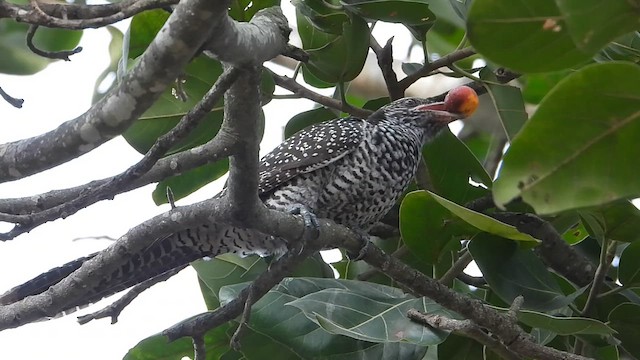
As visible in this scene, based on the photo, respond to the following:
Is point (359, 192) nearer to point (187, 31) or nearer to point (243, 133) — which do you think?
point (243, 133)

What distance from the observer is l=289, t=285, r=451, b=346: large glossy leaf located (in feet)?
4.59

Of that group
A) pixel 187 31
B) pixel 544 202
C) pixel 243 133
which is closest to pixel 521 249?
pixel 243 133

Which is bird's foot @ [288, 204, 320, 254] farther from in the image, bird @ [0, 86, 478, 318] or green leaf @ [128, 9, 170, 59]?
green leaf @ [128, 9, 170, 59]

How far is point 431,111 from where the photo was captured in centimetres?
222

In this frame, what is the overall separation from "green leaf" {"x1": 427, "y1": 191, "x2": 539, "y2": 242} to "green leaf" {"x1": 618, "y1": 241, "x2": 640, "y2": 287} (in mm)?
294

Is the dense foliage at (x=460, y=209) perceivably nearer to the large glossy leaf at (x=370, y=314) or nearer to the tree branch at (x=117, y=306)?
the large glossy leaf at (x=370, y=314)

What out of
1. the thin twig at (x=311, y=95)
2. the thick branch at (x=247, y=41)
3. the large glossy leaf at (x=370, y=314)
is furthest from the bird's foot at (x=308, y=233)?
the thick branch at (x=247, y=41)

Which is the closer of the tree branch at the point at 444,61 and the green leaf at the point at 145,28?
the green leaf at the point at 145,28

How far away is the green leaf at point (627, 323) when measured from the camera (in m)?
1.55

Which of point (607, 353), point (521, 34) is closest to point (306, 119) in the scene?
point (607, 353)

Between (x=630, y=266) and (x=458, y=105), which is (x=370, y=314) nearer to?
(x=630, y=266)

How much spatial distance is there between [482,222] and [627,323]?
1.34 ft

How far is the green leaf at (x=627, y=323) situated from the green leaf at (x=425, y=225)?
0.34 m

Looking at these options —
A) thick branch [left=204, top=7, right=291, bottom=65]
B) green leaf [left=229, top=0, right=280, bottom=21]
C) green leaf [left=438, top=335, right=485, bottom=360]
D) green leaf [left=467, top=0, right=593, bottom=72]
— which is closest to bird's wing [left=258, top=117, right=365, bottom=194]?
green leaf [left=229, top=0, right=280, bottom=21]
